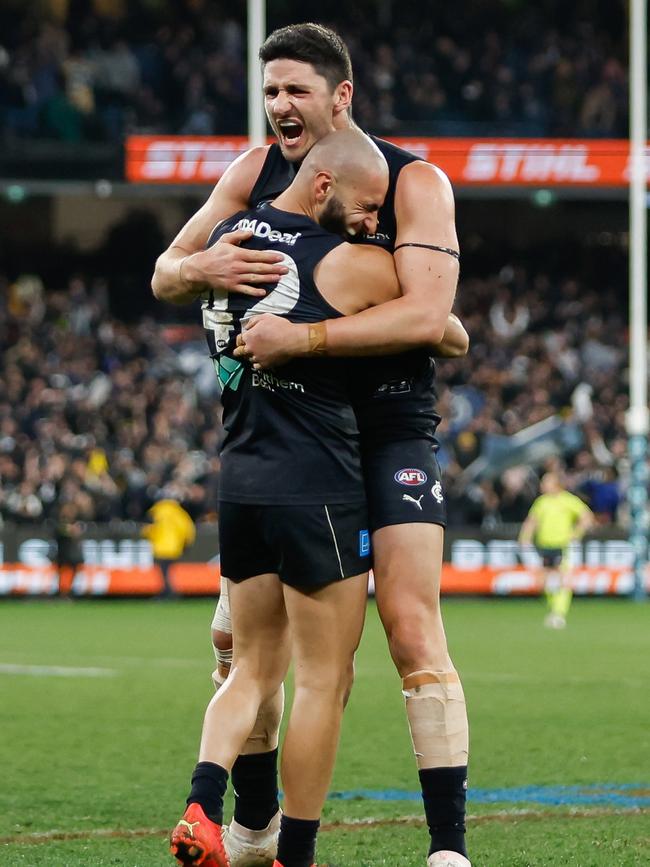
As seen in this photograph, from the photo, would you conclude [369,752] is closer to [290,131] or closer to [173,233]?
[290,131]

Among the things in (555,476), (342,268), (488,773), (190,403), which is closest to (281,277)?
(342,268)

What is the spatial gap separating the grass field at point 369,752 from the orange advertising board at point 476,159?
1048 cm

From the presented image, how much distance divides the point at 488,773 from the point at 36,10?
23589mm

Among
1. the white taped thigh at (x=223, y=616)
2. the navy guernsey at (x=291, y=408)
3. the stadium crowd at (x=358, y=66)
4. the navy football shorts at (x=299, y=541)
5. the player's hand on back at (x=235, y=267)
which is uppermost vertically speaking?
the stadium crowd at (x=358, y=66)

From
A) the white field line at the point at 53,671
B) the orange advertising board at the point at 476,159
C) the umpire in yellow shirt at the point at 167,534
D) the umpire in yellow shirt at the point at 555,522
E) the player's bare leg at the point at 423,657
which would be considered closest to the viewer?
the player's bare leg at the point at 423,657

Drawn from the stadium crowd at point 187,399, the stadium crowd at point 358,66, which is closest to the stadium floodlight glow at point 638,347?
the stadium crowd at point 187,399

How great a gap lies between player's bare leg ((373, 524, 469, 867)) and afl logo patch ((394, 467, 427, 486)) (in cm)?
14

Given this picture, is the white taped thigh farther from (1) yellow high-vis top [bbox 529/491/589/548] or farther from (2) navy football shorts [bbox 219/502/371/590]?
(1) yellow high-vis top [bbox 529/491/589/548]

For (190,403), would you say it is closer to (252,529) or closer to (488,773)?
(488,773)

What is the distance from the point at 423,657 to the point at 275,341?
3.54 feet

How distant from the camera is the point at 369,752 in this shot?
8391 mm

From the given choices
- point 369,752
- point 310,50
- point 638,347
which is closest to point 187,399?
point 638,347

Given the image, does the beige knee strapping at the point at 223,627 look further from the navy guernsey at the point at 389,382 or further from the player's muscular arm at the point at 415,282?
the player's muscular arm at the point at 415,282

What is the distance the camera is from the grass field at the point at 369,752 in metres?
5.74
